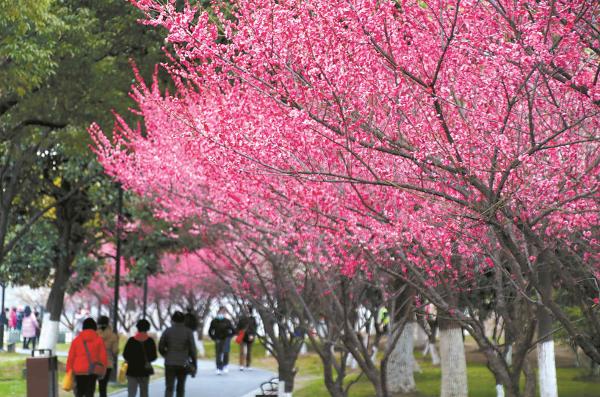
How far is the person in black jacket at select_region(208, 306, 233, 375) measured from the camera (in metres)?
32.6

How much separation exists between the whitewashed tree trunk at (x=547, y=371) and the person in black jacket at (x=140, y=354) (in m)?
6.26

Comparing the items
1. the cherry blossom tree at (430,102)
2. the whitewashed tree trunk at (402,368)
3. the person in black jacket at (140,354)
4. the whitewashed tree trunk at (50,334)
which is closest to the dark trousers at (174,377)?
the person in black jacket at (140,354)

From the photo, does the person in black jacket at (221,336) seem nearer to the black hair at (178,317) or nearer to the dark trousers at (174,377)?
the dark trousers at (174,377)

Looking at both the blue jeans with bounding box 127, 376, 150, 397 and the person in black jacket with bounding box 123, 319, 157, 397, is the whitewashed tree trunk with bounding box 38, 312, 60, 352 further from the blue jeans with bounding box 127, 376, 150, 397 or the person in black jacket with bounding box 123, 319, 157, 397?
the person in black jacket with bounding box 123, 319, 157, 397

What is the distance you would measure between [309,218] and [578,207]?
169 inches

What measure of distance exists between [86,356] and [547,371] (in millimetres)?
7094

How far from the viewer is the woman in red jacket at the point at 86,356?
1645 centimetres

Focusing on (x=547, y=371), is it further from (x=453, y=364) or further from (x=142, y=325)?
(x=142, y=325)

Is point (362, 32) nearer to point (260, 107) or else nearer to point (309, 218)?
point (260, 107)

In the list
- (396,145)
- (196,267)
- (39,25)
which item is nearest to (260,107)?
(396,145)

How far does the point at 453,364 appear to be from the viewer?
22.0m

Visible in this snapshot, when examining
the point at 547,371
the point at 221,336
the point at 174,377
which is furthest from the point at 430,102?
the point at 221,336

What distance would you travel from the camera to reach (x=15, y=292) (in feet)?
306

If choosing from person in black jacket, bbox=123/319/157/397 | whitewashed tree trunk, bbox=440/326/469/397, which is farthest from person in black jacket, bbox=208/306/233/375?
person in black jacket, bbox=123/319/157/397
